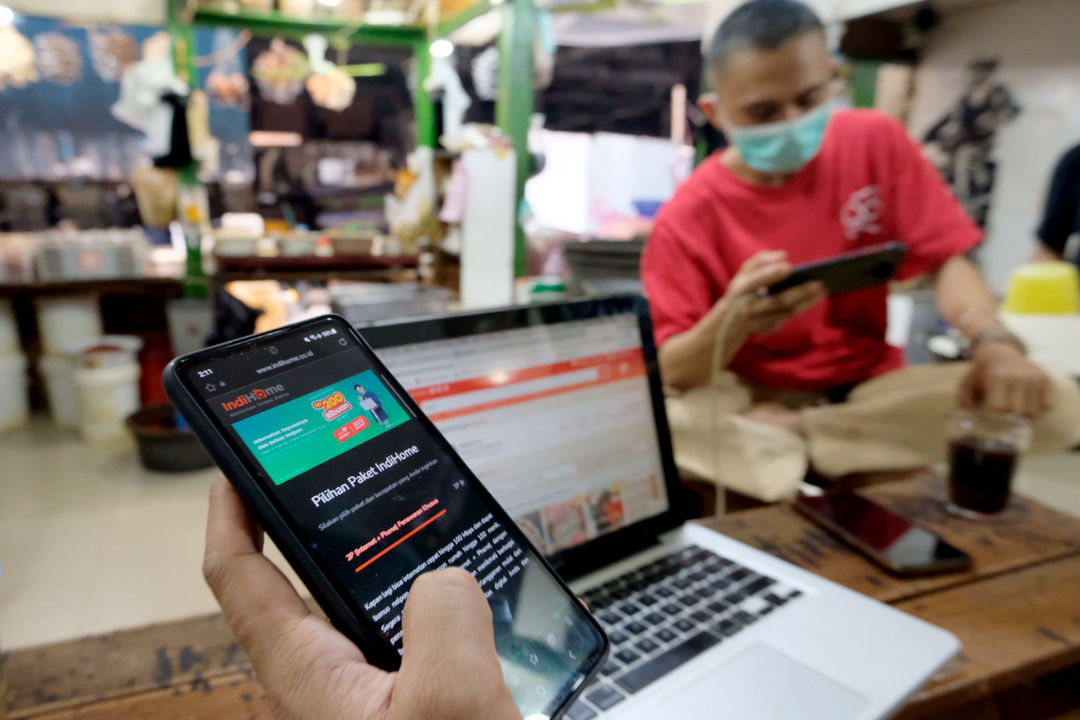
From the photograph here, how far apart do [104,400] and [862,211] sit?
102 inches

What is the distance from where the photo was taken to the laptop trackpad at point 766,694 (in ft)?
1.56

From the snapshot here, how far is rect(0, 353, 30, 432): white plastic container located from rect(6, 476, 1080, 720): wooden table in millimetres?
2535

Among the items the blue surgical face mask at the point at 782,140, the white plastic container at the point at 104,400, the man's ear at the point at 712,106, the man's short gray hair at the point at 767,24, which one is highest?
the man's short gray hair at the point at 767,24

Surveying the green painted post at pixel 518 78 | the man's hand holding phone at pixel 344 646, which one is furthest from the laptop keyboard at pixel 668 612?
the green painted post at pixel 518 78

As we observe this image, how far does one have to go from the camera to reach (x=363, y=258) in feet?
9.68

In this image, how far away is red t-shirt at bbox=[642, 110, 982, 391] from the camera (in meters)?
1.22

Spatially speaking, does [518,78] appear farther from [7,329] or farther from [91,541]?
[7,329]

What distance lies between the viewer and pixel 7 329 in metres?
2.56

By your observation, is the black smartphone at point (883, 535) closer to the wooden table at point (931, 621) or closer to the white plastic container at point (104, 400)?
the wooden table at point (931, 621)

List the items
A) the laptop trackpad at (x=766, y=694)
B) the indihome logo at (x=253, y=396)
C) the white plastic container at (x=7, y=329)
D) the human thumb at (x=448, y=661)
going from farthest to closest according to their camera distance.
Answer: the white plastic container at (x=7, y=329) < the laptop trackpad at (x=766, y=694) < the indihome logo at (x=253, y=396) < the human thumb at (x=448, y=661)

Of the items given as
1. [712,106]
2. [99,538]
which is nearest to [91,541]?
[99,538]

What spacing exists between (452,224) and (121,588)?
5.79 feet

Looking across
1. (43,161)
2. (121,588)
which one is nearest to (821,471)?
(121,588)

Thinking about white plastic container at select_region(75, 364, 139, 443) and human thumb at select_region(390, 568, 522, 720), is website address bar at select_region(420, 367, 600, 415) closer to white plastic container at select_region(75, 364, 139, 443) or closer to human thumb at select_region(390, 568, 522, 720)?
human thumb at select_region(390, 568, 522, 720)
